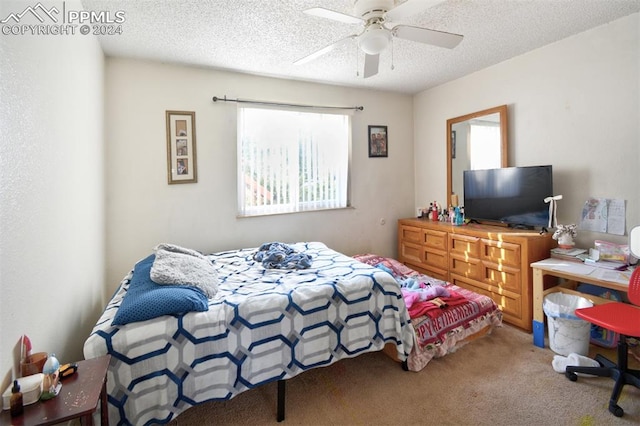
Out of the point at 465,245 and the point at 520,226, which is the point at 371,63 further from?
the point at 520,226

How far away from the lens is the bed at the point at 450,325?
2.25m

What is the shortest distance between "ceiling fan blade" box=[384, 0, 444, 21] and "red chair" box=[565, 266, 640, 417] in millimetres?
2025

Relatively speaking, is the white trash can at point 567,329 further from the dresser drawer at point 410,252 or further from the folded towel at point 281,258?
the folded towel at point 281,258

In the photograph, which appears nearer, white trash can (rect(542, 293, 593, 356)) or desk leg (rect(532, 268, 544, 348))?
white trash can (rect(542, 293, 593, 356))

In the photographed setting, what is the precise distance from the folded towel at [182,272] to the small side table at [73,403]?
2.08 ft

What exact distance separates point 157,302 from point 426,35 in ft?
7.37

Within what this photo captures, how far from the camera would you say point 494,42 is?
274 centimetres

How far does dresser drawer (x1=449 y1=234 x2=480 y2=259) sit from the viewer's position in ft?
10.3

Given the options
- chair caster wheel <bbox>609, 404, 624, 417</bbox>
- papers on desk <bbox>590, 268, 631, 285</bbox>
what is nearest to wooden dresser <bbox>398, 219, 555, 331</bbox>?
papers on desk <bbox>590, 268, 631, 285</bbox>

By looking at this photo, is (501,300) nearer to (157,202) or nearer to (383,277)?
(383,277)

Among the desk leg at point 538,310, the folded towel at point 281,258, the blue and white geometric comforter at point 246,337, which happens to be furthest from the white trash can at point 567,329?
the folded towel at point 281,258

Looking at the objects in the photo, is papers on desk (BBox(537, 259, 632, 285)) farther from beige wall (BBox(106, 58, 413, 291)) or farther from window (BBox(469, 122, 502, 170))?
beige wall (BBox(106, 58, 413, 291))

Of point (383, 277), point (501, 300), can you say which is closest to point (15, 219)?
point (383, 277)

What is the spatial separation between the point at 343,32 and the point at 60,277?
2.49 metres
